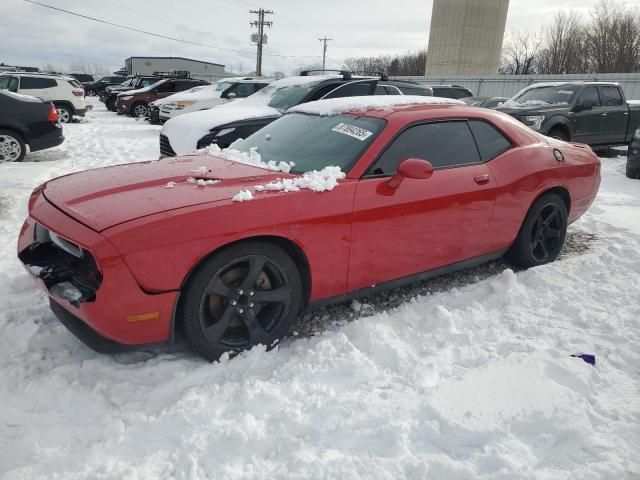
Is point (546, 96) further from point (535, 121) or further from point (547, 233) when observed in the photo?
point (547, 233)

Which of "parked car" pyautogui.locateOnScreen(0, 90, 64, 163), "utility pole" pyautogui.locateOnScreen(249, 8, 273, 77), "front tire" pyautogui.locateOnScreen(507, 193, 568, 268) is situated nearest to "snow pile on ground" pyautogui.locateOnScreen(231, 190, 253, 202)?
"front tire" pyautogui.locateOnScreen(507, 193, 568, 268)

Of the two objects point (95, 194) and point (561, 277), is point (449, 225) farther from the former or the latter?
point (95, 194)

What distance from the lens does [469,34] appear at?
152ft

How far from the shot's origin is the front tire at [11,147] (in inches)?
315

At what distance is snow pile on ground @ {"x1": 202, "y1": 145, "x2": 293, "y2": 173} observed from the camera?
10.6 feet

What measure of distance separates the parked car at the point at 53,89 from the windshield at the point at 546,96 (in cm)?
1238

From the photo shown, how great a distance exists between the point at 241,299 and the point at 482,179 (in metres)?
2.05

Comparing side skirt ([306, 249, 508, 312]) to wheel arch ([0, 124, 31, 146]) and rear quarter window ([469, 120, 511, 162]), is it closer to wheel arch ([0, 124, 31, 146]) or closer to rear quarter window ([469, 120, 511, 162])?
rear quarter window ([469, 120, 511, 162])

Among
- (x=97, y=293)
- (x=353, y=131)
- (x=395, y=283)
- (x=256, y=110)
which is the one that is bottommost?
(x=395, y=283)

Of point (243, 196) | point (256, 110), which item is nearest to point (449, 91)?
point (256, 110)

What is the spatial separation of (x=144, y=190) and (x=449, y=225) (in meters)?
2.06

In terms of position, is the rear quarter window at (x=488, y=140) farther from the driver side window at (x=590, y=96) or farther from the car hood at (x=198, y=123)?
the driver side window at (x=590, y=96)

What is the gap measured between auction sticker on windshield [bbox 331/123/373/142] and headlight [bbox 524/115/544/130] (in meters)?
7.34

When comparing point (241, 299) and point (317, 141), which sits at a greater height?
point (317, 141)
